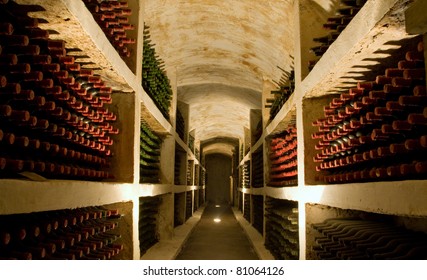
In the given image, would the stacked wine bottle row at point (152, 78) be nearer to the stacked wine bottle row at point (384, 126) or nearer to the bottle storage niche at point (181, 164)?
the stacked wine bottle row at point (384, 126)

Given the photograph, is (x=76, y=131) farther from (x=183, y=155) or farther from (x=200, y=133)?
(x=200, y=133)

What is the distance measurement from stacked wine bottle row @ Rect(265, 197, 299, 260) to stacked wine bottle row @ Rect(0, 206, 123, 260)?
7.05ft

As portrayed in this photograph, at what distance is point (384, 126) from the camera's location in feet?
6.52

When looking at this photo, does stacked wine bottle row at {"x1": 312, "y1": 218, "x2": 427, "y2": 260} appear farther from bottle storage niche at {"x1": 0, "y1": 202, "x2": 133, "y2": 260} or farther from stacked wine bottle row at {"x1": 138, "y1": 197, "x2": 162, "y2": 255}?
stacked wine bottle row at {"x1": 138, "y1": 197, "x2": 162, "y2": 255}

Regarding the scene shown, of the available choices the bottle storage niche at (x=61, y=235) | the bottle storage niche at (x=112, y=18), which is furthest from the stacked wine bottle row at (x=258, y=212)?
the bottle storage niche at (x=112, y=18)

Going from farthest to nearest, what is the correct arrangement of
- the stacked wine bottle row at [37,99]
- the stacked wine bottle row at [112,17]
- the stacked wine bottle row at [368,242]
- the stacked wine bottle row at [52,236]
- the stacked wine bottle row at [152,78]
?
the stacked wine bottle row at [152,78] < the stacked wine bottle row at [112,17] < the stacked wine bottle row at [368,242] < the stacked wine bottle row at [52,236] < the stacked wine bottle row at [37,99]

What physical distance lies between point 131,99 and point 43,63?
167cm

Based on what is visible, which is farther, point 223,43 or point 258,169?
point 258,169

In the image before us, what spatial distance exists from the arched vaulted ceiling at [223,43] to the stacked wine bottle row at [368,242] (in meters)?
2.51

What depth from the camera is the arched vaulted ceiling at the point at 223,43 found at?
4957 millimetres

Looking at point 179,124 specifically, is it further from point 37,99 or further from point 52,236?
point 37,99

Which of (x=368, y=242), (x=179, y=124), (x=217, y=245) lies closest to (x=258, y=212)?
(x=217, y=245)

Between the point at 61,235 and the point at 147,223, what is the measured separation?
3516mm

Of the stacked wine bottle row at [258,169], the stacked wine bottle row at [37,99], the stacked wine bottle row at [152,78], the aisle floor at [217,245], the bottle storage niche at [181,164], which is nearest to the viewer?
the stacked wine bottle row at [37,99]
